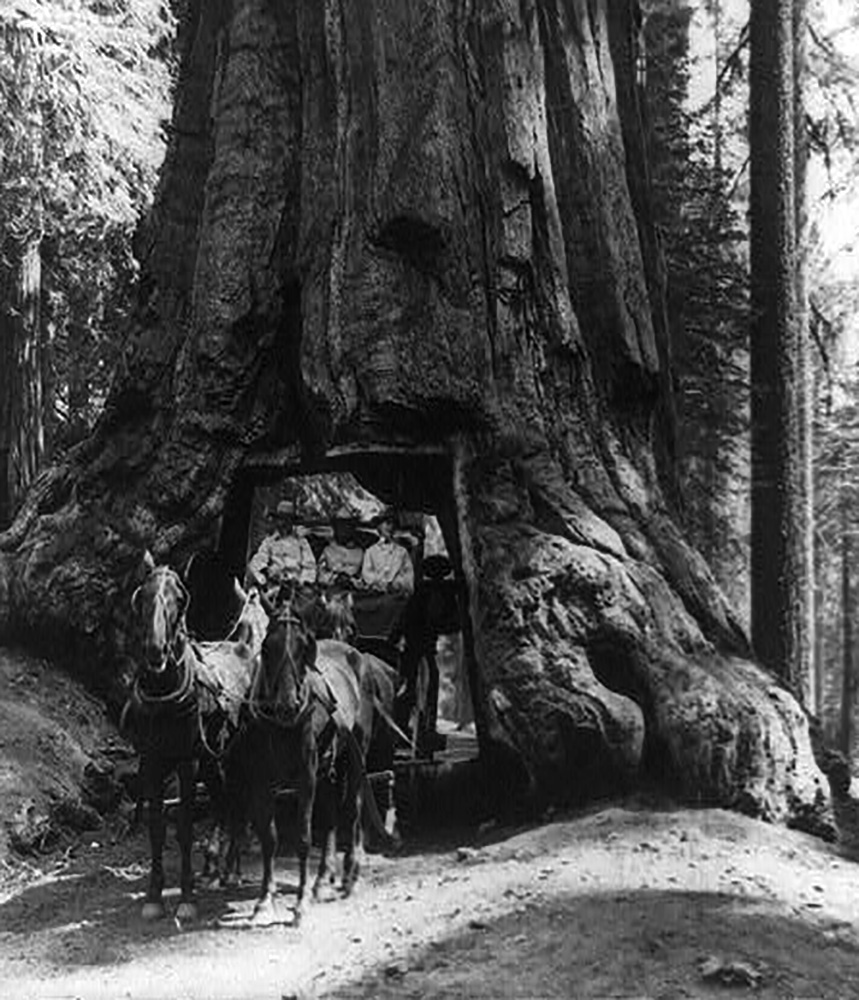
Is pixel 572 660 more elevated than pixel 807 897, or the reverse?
pixel 572 660

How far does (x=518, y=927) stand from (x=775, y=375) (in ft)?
28.9

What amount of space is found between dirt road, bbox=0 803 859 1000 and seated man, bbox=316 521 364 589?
3.98 m

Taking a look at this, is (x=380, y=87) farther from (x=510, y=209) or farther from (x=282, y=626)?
(x=282, y=626)

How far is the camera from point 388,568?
13359 millimetres

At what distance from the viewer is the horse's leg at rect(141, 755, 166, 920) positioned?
Answer: 835 cm

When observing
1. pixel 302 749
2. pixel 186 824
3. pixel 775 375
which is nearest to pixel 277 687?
pixel 302 749

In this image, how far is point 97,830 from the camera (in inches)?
434

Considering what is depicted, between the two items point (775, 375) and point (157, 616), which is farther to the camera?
point (775, 375)

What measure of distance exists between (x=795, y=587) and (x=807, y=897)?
7.05 metres

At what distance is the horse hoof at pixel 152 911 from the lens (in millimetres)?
8227

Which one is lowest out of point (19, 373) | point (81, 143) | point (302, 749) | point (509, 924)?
point (509, 924)

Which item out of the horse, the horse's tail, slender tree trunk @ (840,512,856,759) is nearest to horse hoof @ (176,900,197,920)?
the horse

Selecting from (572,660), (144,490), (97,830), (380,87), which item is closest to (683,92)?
(380,87)

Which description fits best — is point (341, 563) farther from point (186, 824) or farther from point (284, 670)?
point (284, 670)
